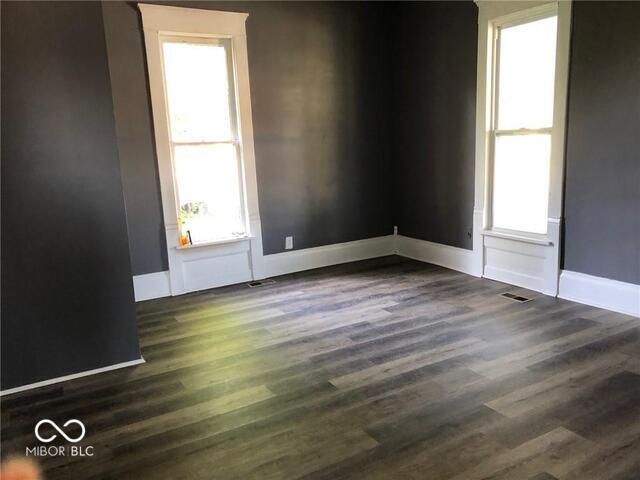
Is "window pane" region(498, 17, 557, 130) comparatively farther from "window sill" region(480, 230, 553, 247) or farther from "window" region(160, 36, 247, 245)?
"window" region(160, 36, 247, 245)

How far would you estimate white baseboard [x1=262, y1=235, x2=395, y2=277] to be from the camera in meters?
5.11

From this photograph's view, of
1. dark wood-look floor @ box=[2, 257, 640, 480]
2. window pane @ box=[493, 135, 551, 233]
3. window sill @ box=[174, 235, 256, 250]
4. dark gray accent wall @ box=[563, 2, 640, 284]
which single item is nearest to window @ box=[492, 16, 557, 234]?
window pane @ box=[493, 135, 551, 233]

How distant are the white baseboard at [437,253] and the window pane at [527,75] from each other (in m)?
1.28

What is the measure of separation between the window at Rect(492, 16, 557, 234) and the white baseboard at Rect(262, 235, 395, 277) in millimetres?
1465

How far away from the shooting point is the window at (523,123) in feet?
13.4

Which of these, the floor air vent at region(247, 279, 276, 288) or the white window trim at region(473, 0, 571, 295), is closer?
the white window trim at region(473, 0, 571, 295)

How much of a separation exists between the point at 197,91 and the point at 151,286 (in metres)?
1.79

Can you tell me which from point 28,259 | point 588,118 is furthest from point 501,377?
point 28,259

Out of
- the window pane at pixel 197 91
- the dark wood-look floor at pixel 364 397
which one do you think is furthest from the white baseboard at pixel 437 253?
the window pane at pixel 197 91

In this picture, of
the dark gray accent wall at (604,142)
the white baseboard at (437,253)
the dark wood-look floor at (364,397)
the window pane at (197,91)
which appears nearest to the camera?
the dark wood-look floor at (364,397)

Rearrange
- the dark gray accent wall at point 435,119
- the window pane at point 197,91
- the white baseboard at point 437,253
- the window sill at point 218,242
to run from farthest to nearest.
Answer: the white baseboard at point 437,253 → the dark gray accent wall at point 435,119 → the window sill at point 218,242 → the window pane at point 197,91

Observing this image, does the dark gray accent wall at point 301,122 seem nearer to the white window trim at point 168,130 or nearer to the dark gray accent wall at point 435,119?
the white window trim at point 168,130

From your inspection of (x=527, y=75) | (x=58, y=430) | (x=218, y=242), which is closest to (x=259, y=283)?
(x=218, y=242)

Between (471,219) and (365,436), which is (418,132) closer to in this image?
(471,219)
